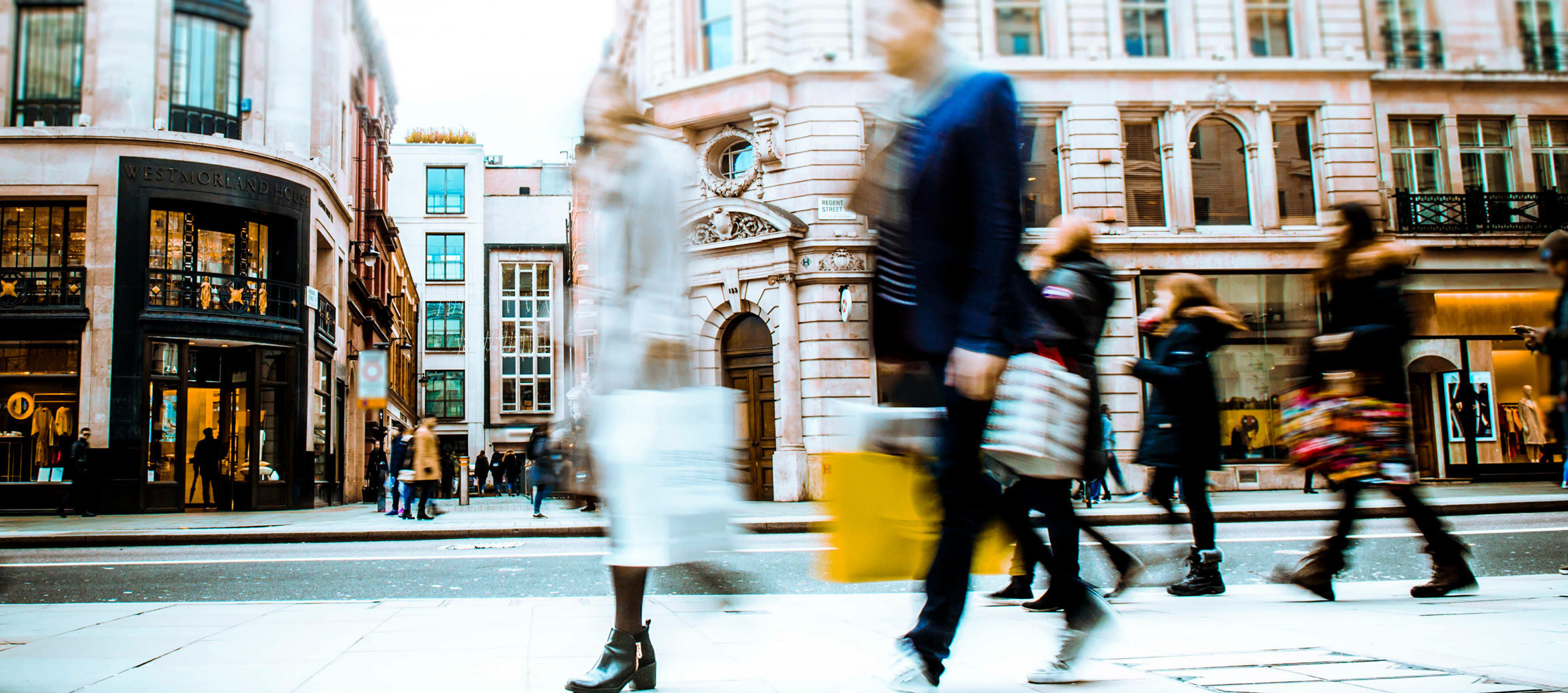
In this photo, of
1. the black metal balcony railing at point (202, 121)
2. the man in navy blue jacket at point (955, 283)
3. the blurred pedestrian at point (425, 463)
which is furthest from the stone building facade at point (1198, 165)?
the man in navy blue jacket at point (955, 283)

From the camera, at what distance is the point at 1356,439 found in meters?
5.09

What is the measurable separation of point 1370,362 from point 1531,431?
21783 millimetres

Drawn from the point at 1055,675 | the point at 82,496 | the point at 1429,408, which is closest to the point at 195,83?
the point at 82,496

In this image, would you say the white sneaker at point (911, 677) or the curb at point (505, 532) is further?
the curb at point (505, 532)

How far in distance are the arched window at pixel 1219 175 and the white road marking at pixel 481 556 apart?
14134 millimetres

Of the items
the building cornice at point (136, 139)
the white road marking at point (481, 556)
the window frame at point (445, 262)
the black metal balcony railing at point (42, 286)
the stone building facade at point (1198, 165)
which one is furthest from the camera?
the window frame at point (445, 262)

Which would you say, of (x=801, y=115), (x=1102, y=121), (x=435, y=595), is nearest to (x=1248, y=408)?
(x=1102, y=121)

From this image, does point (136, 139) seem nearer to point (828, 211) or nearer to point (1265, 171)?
point (828, 211)

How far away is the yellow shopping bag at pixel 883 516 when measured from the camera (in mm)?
2873

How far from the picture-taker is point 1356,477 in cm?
505

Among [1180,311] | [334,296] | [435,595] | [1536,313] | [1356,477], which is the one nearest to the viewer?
[1356,477]

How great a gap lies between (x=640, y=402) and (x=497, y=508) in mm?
20745

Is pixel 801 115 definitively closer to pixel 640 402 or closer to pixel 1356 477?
pixel 1356 477

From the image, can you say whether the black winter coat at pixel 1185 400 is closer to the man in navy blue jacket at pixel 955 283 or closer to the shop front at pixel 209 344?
the man in navy blue jacket at pixel 955 283
